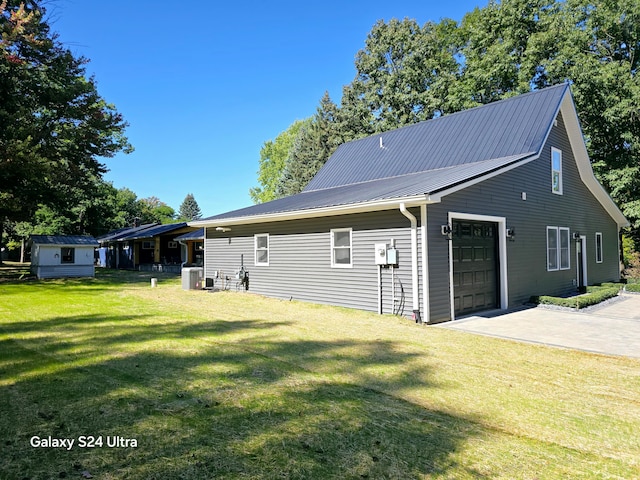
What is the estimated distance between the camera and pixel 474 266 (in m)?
10.0

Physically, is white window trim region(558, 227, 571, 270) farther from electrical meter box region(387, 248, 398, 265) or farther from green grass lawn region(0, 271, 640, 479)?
green grass lawn region(0, 271, 640, 479)

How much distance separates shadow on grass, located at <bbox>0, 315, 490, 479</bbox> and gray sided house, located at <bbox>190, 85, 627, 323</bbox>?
3398mm

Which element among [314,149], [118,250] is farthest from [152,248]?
[314,149]

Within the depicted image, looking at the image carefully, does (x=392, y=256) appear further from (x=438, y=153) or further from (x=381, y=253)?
(x=438, y=153)

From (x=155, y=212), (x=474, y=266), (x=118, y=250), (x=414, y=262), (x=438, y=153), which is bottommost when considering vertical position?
(x=474, y=266)

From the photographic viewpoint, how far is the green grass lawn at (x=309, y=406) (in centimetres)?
271

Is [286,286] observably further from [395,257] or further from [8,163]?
[8,163]

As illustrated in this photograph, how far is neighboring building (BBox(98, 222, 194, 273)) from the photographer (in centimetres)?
2775

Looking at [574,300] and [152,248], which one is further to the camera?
[152,248]

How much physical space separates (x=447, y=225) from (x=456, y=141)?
21.4ft

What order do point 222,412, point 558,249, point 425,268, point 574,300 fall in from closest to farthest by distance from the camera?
point 222,412 → point 425,268 → point 574,300 → point 558,249

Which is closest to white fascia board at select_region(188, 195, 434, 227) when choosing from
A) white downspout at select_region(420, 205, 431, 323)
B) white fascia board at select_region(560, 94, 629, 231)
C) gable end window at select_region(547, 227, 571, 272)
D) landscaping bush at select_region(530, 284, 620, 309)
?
white downspout at select_region(420, 205, 431, 323)

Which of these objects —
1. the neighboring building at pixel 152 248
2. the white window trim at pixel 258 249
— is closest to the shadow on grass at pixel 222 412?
the white window trim at pixel 258 249

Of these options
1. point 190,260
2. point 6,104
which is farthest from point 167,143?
point 6,104
